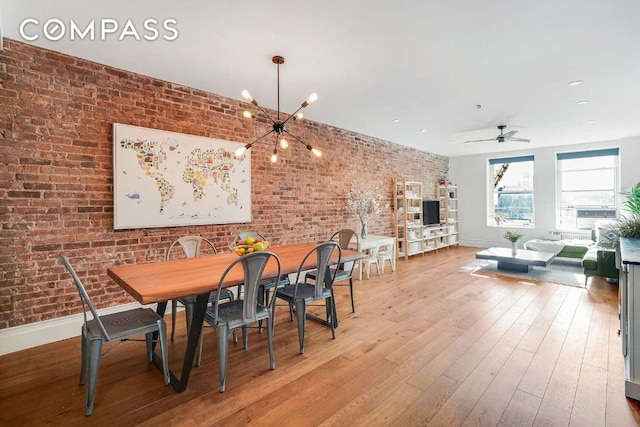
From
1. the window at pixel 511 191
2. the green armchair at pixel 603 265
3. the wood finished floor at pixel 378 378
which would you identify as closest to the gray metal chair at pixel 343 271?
the wood finished floor at pixel 378 378

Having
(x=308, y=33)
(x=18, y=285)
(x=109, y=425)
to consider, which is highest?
(x=308, y=33)

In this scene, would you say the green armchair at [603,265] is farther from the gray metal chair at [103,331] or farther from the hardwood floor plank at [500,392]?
the gray metal chair at [103,331]

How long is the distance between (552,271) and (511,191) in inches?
133

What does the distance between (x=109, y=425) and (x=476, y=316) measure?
3365 mm

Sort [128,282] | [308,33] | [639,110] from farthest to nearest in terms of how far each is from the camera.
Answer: [639,110], [308,33], [128,282]

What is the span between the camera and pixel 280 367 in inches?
95.6

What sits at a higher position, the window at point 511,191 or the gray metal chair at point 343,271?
the window at point 511,191

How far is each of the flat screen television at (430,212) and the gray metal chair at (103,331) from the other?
258 inches

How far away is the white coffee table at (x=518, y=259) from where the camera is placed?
5125 mm

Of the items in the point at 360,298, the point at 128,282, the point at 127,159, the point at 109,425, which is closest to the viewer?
the point at 109,425

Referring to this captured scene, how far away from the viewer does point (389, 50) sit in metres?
2.89

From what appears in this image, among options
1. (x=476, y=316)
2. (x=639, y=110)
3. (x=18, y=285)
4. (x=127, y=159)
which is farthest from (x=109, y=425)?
(x=639, y=110)

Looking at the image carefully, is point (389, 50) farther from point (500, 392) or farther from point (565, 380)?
point (565, 380)

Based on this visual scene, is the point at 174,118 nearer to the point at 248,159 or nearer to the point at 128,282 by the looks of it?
the point at 248,159
